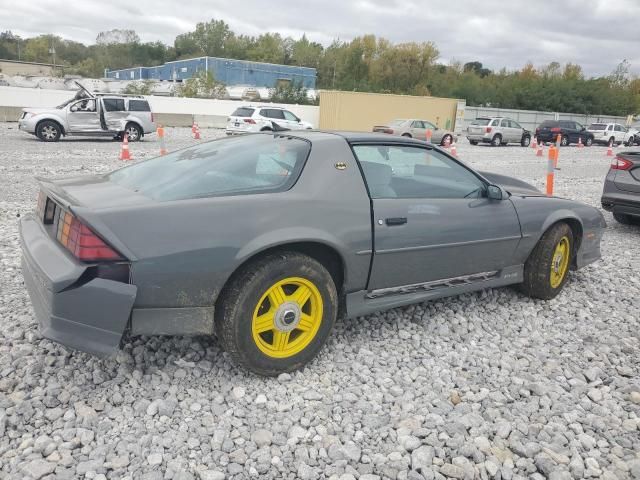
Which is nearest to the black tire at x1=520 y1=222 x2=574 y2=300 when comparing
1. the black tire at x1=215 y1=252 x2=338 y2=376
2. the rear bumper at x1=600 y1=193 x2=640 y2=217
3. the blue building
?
the black tire at x1=215 y1=252 x2=338 y2=376

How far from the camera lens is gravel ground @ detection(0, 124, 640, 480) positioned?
2.51m

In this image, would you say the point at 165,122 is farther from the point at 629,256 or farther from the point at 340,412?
the point at 340,412

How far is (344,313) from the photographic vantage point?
3451 millimetres

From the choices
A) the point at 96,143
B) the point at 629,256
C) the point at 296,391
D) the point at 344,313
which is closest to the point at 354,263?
the point at 344,313

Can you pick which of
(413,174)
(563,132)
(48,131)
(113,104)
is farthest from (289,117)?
(413,174)

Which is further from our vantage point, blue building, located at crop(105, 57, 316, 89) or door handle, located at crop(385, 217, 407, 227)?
blue building, located at crop(105, 57, 316, 89)

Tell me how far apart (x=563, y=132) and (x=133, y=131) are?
974 inches

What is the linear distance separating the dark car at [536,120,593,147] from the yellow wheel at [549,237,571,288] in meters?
29.8

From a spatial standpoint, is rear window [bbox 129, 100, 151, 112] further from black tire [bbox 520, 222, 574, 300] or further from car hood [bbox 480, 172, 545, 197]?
black tire [bbox 520, 222, 574, 300]

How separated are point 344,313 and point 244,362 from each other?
29.3 inches

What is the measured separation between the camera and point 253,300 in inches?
116

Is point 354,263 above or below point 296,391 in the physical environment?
above

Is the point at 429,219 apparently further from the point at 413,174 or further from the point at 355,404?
the point at 355,404

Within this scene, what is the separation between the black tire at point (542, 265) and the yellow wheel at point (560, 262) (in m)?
0.07
